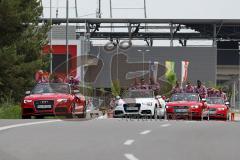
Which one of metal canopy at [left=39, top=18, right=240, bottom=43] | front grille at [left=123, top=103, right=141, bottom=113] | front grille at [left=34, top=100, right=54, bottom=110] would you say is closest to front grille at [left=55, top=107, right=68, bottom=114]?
front grille at [left=34, top=100, right=54, bottom=110]

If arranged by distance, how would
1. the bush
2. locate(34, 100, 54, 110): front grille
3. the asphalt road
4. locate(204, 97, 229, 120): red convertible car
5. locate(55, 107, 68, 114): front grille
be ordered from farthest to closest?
locate(204, 97, 229, 120): red convertible car
the bush
locate(55, 107, 68, 114): front grille
locate(34, 100, 54, 110): front grille
the asphalt road

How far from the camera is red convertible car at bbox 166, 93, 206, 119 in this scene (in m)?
33.0

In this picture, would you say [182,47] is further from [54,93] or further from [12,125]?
[12,125]

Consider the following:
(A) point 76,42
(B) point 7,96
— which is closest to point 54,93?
(B) point 7,96

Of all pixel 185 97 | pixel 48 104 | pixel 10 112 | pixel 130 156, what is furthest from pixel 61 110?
pixel 130 156

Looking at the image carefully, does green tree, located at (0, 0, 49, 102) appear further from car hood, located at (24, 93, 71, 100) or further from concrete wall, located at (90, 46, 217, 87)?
concrete wall, located at (90, 46, 217, 87)

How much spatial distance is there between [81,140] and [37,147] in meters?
1.85

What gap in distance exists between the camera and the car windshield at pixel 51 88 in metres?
29.3

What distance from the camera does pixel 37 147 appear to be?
13.9 m

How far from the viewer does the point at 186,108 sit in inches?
1298

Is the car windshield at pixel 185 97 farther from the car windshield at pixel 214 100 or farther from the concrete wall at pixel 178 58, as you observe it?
the concrete wall at pixel 178 58

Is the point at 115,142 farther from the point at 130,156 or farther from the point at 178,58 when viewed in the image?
the point at 178,58

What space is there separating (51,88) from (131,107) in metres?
4.20

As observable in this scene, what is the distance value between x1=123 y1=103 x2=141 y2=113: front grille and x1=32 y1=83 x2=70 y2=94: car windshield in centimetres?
340
